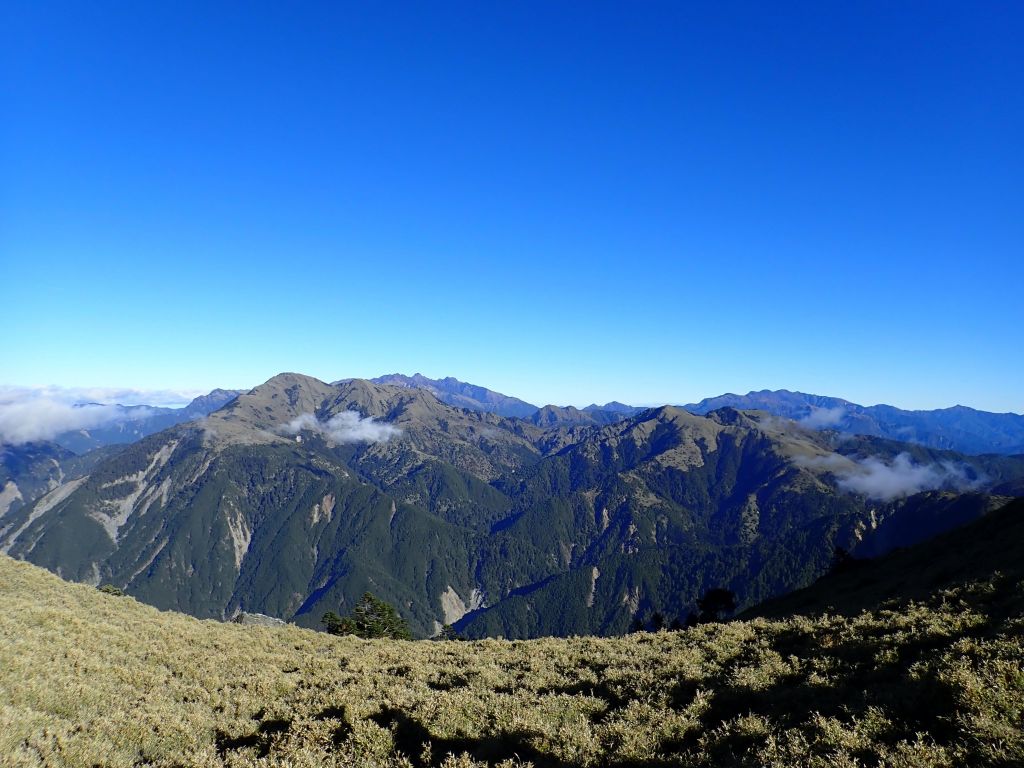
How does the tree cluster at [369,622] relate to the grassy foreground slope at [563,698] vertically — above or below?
below

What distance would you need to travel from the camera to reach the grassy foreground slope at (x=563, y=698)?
10.2 meters

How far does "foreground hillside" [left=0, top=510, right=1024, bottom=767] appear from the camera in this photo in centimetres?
1018

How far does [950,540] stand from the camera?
37062 millimetres

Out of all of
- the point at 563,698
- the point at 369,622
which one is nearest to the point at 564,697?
the point at 563,698

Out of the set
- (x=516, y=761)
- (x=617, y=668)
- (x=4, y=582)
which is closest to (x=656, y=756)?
(x=516, y=761)

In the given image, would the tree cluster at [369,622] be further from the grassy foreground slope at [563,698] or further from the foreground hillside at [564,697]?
the grassy foreground slope at [563,698]

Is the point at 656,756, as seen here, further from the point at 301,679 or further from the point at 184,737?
the point at 301,679

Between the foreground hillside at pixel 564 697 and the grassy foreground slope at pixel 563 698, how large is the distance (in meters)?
0.06

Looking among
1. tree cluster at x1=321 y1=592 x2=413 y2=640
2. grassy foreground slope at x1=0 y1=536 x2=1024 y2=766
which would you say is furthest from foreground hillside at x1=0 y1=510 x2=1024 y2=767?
tree cluster at x1=321 y1=592 x2=413 y2=640

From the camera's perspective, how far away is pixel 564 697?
47.5 feet

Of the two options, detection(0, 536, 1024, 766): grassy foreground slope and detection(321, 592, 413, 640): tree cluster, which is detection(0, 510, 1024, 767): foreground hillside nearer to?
detection(0, 536, 1024, 766): grassy foreground slope

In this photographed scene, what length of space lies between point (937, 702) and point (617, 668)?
9.17 m

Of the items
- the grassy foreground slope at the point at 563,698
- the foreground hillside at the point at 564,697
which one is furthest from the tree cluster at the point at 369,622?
the grassy foreground slope at the point at 563,698

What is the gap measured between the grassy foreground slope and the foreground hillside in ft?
0.19
